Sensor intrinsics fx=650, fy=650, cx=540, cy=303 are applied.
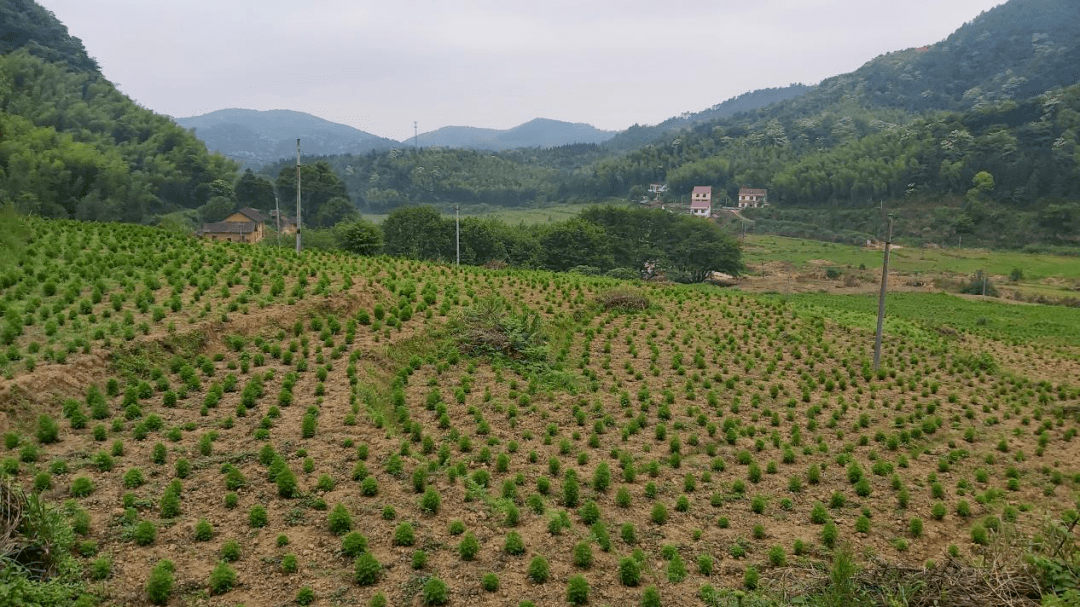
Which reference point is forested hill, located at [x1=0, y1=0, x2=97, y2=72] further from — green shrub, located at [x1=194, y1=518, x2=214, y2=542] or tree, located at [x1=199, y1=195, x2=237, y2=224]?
green shrub, located at [x1=194, y1=518, x2=214, y2=542]

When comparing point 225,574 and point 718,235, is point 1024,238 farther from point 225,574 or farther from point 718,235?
point 225,574

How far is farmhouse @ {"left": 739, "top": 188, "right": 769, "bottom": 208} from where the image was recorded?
10444 cm

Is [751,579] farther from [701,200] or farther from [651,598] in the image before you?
[701,200]

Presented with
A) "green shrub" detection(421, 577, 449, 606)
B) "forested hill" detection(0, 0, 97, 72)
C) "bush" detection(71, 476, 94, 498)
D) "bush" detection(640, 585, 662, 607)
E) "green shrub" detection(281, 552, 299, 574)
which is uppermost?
"forested hill" detection(0, 0, 97, 72)

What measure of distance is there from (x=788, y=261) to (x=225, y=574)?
6449 cm

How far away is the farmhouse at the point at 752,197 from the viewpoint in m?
104

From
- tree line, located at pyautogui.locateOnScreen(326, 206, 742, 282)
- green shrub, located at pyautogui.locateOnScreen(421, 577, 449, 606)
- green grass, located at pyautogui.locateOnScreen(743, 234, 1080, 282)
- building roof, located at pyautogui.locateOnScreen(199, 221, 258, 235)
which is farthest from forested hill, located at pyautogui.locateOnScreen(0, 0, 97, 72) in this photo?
green shrub, located at pyautogui.locateOnScreen(421, 577, 449, 606)

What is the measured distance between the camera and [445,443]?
428 inches


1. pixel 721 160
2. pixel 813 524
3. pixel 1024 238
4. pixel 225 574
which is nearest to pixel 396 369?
pixel 225 574

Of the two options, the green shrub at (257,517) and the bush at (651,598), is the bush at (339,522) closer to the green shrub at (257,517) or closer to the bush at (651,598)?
the green shrub at (257,517)

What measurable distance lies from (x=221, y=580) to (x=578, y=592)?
3728 millimetres

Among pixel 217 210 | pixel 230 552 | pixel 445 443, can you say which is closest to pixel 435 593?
pixel 230 552

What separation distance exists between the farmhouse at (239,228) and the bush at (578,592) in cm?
6146

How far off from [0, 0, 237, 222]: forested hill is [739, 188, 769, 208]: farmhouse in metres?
76.6
